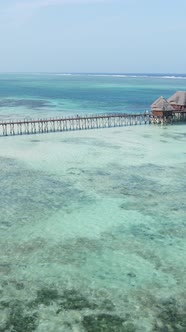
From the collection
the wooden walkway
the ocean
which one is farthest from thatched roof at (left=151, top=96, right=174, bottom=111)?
the ocean

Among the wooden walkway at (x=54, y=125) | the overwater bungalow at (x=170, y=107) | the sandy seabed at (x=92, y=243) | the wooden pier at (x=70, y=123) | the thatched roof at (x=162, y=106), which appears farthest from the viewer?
the overwater bungalow at (x=170, y=107)

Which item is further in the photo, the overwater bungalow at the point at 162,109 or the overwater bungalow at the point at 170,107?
the overwater bungalow at the point at 170,107

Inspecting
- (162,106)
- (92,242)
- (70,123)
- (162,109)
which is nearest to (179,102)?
(162,106)

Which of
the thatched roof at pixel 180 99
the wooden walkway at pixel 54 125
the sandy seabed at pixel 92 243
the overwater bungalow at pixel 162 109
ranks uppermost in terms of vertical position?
the thatched roof at pixel 180 99

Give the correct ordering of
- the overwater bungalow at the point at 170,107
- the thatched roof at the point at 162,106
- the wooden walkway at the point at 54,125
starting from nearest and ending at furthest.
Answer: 1. the wooden walkway at the point at 54,125
2. the thatched roof at the point at 162,106
3. the overwater bungalow at the point at 170,107

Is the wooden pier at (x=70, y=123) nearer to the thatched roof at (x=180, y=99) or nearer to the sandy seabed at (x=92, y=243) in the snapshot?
the thatched roof at (x=180, y=99)

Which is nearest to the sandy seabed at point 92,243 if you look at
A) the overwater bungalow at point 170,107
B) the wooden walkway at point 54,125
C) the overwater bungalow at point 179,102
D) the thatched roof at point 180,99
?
the wooden walkway at point 54,125

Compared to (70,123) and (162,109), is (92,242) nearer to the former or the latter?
(70,123)

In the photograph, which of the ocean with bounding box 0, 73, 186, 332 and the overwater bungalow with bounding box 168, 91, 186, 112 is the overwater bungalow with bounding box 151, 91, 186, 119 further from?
the ocean with bounding box 0, 73, 186, 332

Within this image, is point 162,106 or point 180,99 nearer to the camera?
point 162,106
